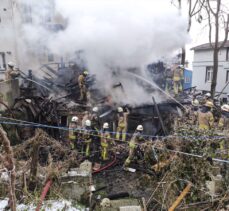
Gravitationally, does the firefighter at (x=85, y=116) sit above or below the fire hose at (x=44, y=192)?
below

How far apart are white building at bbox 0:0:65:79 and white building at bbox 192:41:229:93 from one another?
660 inches

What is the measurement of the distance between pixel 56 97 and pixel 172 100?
6.23m

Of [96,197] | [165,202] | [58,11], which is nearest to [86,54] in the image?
[58,11]

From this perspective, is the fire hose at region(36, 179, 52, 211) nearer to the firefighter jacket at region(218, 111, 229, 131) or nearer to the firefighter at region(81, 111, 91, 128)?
the firefighter at region(81, 111, 91, 128)

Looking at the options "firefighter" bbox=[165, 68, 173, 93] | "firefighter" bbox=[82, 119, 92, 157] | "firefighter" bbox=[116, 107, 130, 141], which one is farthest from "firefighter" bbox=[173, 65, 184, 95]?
"firefighter" bbox=[82, 119, 92, 157]

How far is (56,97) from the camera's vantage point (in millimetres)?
13219

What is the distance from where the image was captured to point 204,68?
90.1ft

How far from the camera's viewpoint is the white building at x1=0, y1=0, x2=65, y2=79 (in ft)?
41.4

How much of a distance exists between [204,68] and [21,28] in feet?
68.8

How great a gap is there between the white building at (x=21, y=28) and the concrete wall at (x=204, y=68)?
1679cm

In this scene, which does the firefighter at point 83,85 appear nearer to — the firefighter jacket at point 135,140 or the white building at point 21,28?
the white building at point 21,28

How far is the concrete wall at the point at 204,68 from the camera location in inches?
957

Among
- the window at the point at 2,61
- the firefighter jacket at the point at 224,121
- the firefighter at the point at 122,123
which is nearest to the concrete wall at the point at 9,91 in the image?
the firefighter at the point at 122,123

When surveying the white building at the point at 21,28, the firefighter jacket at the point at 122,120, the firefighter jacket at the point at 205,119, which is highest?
the white building at the point at 21,28
